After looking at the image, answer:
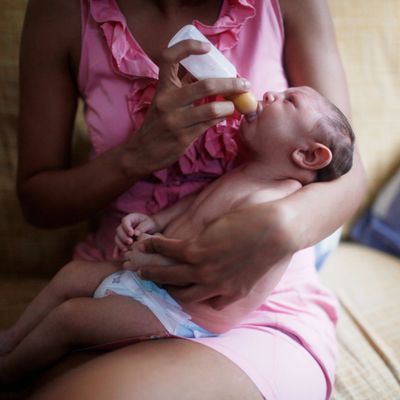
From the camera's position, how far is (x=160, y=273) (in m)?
0.84

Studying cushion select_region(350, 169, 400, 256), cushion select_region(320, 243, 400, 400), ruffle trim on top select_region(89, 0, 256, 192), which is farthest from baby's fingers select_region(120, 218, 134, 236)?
cushion select_region(350, 169, 400, 256)

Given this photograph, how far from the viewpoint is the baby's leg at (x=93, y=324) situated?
0.87m

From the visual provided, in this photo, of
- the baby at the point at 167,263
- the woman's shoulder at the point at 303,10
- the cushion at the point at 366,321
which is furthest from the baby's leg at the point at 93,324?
the woman's shoulder at the point at 303,10

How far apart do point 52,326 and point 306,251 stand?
51 cm

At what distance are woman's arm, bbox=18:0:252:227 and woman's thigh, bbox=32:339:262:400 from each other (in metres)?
0.31

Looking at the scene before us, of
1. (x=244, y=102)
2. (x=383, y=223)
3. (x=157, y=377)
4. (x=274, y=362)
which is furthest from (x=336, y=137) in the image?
(x=383, y=223)

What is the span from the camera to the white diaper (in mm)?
872

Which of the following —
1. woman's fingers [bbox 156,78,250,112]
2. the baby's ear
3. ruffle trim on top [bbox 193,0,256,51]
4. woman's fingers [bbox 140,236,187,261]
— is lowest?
woman's fingers [bbox 140,236,187,261]

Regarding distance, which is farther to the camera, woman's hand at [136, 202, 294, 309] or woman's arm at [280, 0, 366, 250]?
woman's arm at [280, 0, 366, 250]

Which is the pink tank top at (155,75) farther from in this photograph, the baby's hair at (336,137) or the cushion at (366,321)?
the cushion at (366,321)

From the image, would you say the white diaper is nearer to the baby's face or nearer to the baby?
the baby

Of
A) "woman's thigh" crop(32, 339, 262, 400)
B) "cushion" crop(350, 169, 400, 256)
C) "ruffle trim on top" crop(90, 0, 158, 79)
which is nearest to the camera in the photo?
"woman's thigh" crop(32, 339, 262, 400)

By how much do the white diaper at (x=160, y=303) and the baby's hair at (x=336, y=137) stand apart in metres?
0.36

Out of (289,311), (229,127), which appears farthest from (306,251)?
(229,127)
